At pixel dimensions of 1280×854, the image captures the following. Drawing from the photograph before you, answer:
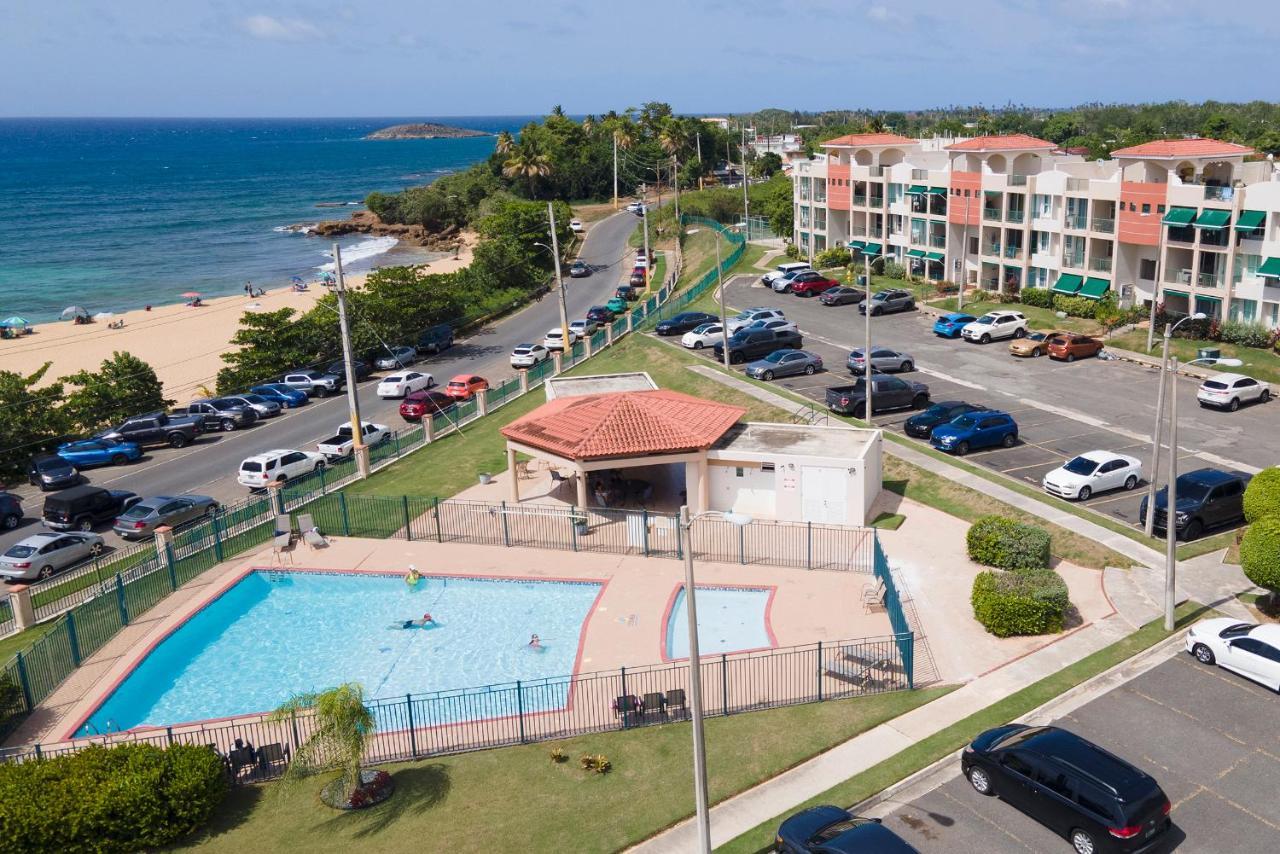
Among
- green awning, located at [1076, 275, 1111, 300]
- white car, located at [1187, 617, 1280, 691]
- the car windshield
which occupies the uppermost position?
green awning, located at [1076, 275, 1111, 300]

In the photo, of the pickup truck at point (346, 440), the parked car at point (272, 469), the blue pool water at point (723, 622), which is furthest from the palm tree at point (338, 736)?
the pickup truck at point (346, 440)

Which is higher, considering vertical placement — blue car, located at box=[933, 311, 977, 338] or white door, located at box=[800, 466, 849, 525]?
blue car, located at box=[933, 311, 977, 338]

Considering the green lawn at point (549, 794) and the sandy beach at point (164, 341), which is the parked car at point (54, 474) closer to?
the sandy beach at point (164, 341)

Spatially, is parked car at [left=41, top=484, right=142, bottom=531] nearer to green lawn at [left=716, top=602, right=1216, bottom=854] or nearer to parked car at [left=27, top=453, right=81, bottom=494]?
parked car at [left=27, top=453, right=81, bottom=494]

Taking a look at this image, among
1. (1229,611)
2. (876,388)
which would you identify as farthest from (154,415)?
(1229,611)

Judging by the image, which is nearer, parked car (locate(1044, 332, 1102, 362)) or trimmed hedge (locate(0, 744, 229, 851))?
trimmed hedge (locate(0, 744, 229, 851))

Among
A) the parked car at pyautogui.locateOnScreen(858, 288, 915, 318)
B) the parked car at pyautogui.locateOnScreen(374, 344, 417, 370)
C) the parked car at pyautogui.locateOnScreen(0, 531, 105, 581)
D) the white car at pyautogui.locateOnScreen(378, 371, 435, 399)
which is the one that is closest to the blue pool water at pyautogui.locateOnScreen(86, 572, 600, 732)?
the parked car at pyautogui.locateOnScreen(0, 531, 105, 581)

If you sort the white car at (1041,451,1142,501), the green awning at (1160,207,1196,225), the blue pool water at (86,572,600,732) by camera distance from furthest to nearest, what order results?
the green awning at (1160,207,1196,225)
the white car at (1041,451,1142,501)
the blue pool water at (86,572,600,732)

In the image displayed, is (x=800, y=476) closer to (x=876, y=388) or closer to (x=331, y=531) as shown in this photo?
(x=876, y=388)

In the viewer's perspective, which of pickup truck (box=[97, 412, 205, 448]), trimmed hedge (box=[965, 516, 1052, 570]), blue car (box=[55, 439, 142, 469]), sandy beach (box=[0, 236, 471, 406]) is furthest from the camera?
sandy beach (box=[0, 236, 471, 406])
